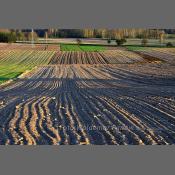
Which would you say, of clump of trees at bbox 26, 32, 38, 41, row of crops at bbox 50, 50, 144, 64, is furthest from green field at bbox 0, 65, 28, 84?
clump of trees at bbox 26, 32, 38, 41

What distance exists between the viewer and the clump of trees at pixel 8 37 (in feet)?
40.5

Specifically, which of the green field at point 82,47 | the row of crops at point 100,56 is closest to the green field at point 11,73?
the row of crops at point 100,56

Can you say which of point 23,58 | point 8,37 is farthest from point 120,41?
point 23,58

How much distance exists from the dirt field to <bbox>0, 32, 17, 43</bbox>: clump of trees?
176 cm

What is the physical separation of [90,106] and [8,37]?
9.31 ft

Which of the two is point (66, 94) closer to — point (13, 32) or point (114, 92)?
point (114, 92)

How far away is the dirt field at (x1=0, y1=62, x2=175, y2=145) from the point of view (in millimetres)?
10539

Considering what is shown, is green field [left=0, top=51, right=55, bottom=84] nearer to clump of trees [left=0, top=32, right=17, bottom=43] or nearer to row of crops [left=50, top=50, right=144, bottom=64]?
row of crops [left=50, top=50, right=144, bottom=64]

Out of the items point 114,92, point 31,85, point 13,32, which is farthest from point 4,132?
point 31,85

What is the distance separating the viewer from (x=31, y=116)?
12.5 metres

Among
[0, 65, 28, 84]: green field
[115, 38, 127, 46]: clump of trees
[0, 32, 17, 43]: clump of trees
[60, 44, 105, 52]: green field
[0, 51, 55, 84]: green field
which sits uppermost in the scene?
[0, 32, 17, 43]: clump of trees

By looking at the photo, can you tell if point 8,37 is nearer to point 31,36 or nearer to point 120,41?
point 31,36

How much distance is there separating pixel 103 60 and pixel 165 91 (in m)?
2.12

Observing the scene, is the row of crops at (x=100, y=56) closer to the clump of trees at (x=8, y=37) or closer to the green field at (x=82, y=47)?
the green field at (x=82, y=47)
